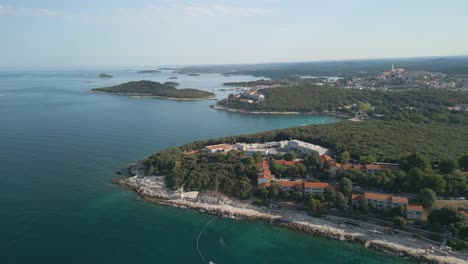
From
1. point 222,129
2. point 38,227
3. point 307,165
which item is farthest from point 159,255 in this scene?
point 222,129

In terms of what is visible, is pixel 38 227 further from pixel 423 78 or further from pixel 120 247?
pixel 423 78

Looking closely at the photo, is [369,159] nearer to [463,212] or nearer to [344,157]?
[344,157]

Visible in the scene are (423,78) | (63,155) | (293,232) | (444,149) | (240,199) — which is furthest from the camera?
(423,78)

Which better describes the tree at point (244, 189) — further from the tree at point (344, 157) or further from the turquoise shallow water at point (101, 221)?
the tree at point (344, 157)

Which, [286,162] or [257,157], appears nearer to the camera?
[286,162]

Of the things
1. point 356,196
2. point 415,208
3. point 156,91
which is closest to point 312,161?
point 356,196

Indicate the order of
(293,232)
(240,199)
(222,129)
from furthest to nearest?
(222,129) < (240,199) < (293,232)
